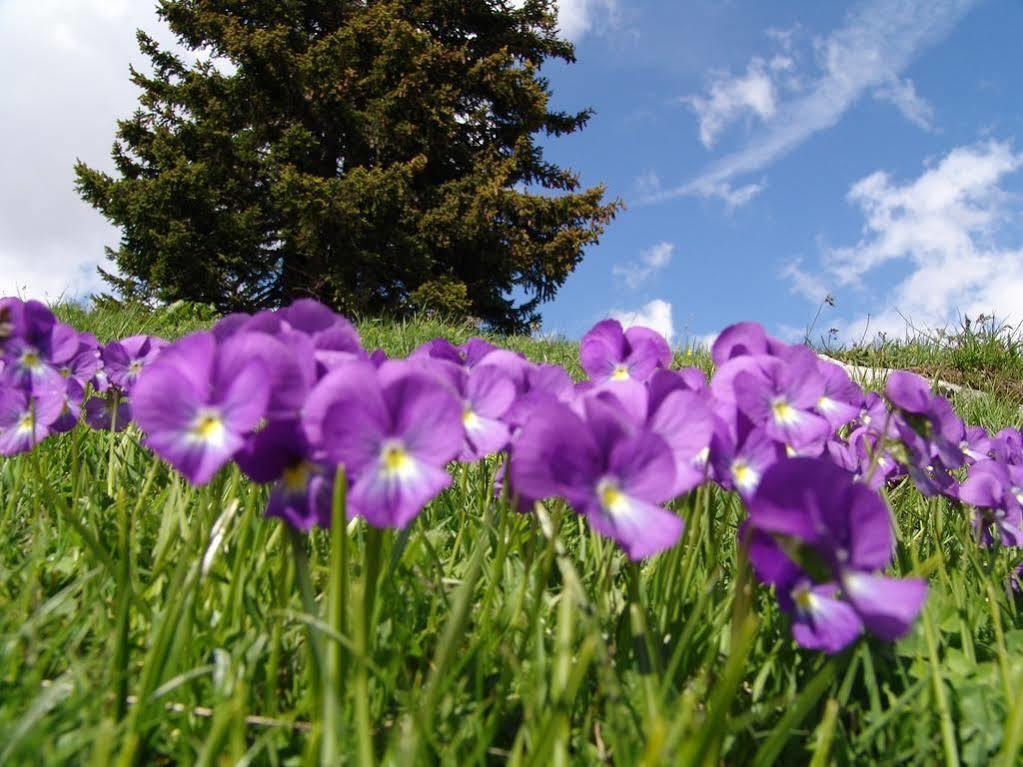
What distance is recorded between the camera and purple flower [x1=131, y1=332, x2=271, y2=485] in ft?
3.10

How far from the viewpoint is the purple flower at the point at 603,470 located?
3.06ft

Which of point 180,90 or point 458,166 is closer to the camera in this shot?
point 180,90

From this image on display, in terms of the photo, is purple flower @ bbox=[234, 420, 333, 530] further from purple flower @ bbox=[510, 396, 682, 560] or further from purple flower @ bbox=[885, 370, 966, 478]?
purple flower @ bbox=[885, 370, 966, 478]

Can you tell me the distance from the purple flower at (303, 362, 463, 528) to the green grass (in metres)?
0.08

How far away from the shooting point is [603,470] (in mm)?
977

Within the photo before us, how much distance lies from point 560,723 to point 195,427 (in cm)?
58

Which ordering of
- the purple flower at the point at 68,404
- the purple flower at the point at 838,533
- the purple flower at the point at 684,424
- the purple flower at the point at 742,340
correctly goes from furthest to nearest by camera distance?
the purple flower at the point at 68,404 < the purple flower at the point at 742,340 < the purple flower at the point at 684,424 < the purple flower at the point at 838,533

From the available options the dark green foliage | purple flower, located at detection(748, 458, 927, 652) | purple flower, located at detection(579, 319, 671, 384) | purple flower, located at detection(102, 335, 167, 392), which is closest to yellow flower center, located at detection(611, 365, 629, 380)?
purple flower, located at detection(579, 319, 671, 384)

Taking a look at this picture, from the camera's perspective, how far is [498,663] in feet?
4.38

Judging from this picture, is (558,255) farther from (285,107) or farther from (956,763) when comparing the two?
(956,763)

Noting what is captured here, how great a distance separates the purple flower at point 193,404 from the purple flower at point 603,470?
1.13ft

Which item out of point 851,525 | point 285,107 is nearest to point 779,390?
point 851,525

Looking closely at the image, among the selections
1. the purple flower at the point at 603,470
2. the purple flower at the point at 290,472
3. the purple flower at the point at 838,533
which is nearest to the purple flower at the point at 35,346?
the purple flower at the point at 290,472

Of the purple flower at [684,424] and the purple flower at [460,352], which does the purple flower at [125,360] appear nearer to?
the purple flower at [460,352]
